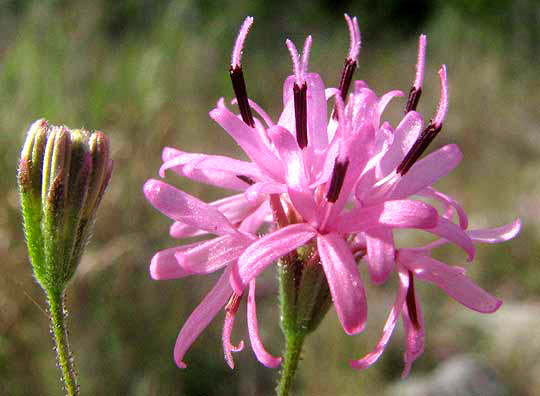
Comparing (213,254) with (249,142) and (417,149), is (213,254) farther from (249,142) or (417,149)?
(417,149)

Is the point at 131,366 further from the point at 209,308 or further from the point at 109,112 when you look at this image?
the point at 209,308

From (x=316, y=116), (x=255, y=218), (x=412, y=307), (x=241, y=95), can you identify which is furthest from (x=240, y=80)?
(x=412, y=307)

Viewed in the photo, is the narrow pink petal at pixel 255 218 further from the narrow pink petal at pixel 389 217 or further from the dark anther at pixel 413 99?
the dark anther at pixel 413 99

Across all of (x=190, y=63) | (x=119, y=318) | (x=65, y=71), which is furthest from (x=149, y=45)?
(x=119, y=318)

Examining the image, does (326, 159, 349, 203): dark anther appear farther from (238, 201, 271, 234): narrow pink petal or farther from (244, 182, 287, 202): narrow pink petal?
(238, 201, 271, 234): narrow pink petal

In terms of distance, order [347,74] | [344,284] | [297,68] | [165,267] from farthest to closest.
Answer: [347,74], [297,68], [165,267], [344,284]

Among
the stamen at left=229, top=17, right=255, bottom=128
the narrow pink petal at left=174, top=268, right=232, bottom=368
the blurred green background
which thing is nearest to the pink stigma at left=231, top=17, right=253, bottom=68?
the stamen at left=229, top=17, right=255, bottom=128
